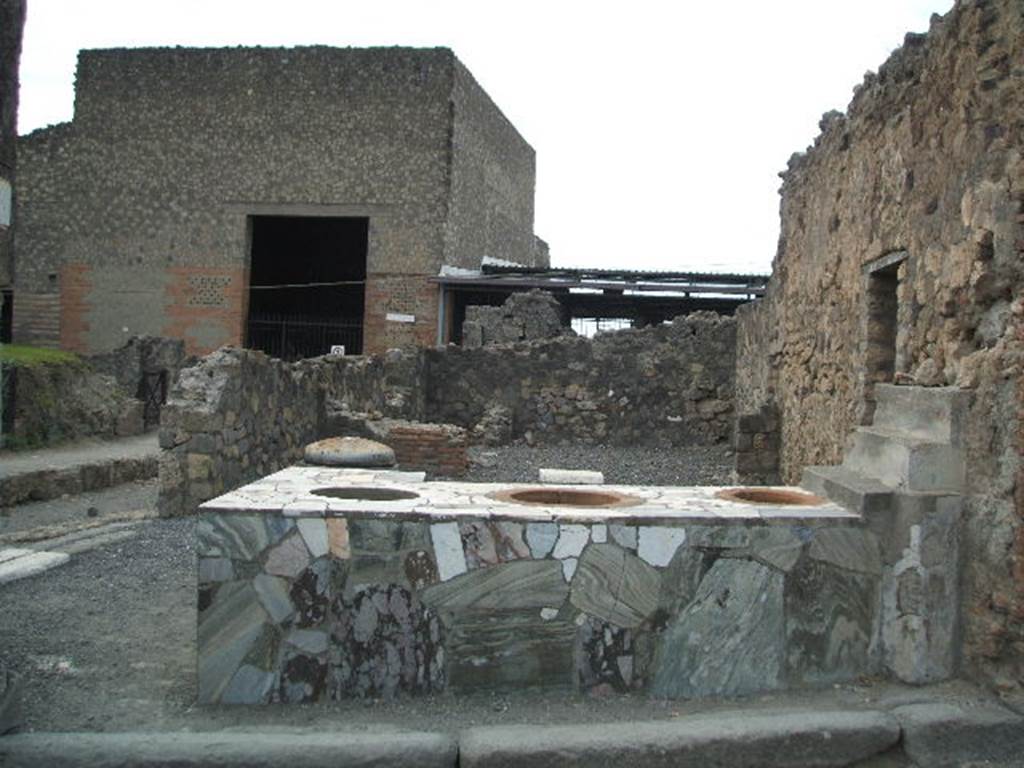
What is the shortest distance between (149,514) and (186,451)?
22.3 inches

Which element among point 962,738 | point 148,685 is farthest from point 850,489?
point 148,685

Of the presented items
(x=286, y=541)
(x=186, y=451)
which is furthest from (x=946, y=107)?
(x=186, y=451)

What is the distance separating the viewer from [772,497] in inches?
167

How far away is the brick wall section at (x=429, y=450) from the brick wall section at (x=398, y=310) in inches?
416

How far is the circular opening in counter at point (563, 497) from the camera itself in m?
4.04

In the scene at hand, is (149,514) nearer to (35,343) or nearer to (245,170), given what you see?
(245,170)

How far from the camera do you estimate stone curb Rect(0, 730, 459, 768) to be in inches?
117

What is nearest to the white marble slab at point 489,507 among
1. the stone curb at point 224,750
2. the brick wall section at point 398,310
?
the stone curb at point 224,750

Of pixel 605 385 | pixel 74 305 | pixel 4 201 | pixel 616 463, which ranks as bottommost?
pixel 616 463

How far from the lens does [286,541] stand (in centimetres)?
346

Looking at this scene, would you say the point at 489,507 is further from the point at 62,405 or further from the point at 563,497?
Answer: the point at 62,405

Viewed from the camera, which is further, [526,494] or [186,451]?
[186,451]

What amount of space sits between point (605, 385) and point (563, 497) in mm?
9576

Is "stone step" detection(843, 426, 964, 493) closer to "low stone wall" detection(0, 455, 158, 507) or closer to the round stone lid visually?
the round stone lid
